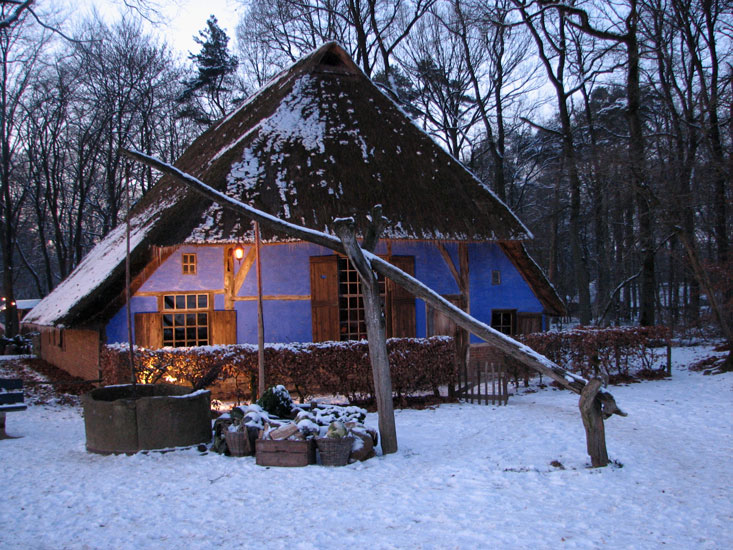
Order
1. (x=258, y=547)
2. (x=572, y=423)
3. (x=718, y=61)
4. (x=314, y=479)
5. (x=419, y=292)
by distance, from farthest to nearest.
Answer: (x=718, y=61) → (x=572, y=423) → (x=419, y=292) → (x=314, y=479) → (x=258, y=547)

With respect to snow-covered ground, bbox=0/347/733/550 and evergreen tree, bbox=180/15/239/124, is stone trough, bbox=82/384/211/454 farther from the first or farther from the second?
evergreen tree, bbox=180/15/239/124

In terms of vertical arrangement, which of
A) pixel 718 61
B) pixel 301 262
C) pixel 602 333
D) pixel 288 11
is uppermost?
pixel 288 11

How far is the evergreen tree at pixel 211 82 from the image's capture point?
3128 cm

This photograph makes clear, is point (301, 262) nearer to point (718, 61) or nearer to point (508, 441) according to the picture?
point (508, 441)

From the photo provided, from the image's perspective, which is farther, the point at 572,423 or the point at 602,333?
the point at 602,333

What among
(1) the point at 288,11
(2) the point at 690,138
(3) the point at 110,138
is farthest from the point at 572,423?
(3) the point at 110,138

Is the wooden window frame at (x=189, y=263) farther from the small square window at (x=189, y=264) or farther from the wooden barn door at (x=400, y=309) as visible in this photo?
the wooden barn door at (x=400, y=309)

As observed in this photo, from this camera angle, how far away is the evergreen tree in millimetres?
31281

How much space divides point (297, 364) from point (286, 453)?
3.64m

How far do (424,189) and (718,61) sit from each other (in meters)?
11.2

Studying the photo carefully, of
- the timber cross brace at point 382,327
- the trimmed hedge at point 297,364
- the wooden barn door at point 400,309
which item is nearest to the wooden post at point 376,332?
the timber cross brace at point 382,327

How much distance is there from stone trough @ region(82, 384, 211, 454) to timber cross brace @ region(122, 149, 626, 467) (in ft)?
8.13

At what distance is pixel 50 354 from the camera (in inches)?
828

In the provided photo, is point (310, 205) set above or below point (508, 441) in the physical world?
above
